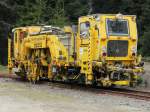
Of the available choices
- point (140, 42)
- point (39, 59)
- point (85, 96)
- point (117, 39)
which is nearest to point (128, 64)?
point (117, 39)

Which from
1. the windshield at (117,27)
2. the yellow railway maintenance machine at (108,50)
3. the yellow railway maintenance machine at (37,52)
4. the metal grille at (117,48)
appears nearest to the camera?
the yellow railway maintenance machine at (108,50)

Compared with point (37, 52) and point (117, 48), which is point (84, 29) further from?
point (37, 52)

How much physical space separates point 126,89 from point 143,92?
186 centimetres

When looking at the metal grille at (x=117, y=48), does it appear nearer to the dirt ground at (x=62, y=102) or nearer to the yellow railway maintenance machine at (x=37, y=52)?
the dirt ground at (x=62, y=102)

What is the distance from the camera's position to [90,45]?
2306 centimetres

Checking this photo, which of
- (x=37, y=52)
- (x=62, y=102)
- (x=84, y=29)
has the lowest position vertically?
(x=62, y=102)

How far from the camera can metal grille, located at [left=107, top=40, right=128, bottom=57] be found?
76.4ft

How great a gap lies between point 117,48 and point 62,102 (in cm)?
571

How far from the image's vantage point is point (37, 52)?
28.0m

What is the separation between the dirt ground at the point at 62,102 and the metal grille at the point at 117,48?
2.09 meters

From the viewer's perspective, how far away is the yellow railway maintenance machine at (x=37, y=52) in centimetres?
2562

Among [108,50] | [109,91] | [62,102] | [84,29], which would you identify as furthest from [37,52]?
[62,102]

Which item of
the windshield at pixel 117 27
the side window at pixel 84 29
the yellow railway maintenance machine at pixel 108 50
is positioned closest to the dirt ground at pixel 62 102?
the yellow railway maintenance machine at pixel 108 50

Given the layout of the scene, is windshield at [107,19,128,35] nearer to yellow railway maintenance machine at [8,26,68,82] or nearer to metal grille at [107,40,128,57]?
metal grille at [107,40,128,57]
